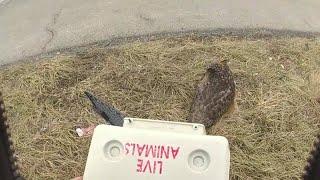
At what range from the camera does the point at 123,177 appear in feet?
6.15

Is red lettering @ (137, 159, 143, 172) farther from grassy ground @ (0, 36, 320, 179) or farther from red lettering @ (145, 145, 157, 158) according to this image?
grassy ground @ (0, 36, 320, 179)

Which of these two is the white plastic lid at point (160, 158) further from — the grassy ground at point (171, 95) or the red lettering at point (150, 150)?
the grassy ground at point (171, 95)

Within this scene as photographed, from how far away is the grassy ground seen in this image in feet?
10.8

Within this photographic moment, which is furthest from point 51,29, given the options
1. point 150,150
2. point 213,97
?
point 150,150

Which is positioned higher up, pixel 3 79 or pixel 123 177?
pixel 123 177

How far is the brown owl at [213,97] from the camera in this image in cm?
331

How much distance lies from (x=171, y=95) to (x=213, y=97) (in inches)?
18.5

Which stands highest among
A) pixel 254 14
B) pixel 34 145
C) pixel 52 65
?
pixel 254 14

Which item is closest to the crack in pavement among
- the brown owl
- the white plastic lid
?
the brown owl

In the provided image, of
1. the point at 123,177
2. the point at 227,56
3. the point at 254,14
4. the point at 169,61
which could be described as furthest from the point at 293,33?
the point at 123,177

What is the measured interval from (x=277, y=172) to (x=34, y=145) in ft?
4.90

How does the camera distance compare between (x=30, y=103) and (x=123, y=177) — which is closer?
(x=123, y=177)

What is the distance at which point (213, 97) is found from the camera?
3.34 meters

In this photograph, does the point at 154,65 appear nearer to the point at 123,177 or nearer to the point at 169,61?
the point at 169,61
